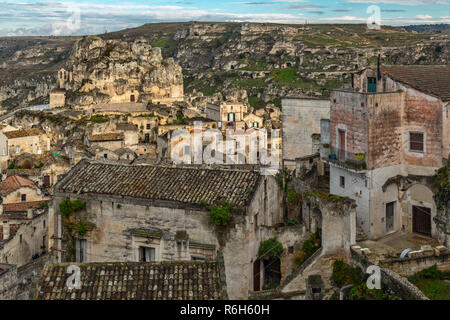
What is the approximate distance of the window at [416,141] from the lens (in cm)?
2020

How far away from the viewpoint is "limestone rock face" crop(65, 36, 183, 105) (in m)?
89.4

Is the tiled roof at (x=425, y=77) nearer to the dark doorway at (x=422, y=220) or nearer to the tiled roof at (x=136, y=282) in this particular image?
the dark doorway at (x=422, y=220)

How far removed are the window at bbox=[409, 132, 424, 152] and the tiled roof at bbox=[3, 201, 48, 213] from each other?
24.8 metres

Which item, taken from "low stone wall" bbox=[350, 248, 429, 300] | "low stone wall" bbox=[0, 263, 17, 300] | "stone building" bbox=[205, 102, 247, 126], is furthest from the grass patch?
"stone building" bbox=[205, 102, 247, 126]

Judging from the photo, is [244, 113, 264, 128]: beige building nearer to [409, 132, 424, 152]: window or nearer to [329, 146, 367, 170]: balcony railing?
[329, 146, 367, 170]: balcony railing

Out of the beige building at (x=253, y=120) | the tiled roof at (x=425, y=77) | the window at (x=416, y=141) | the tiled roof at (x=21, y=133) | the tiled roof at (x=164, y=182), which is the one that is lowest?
the tiled roof at (x=21, y=133)

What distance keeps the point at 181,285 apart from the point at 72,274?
263cm

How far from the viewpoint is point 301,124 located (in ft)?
89.2

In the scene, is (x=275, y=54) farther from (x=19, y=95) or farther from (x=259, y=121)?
(x=259, y=121)

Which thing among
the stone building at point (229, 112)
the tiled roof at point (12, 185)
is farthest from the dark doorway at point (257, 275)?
the stone building at point (229, 112)

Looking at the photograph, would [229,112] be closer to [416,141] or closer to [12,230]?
[12,230]

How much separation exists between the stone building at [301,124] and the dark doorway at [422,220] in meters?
6.56

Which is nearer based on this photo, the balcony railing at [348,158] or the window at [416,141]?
the balcony railing at [348,158]

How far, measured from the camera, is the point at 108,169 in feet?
68.6
